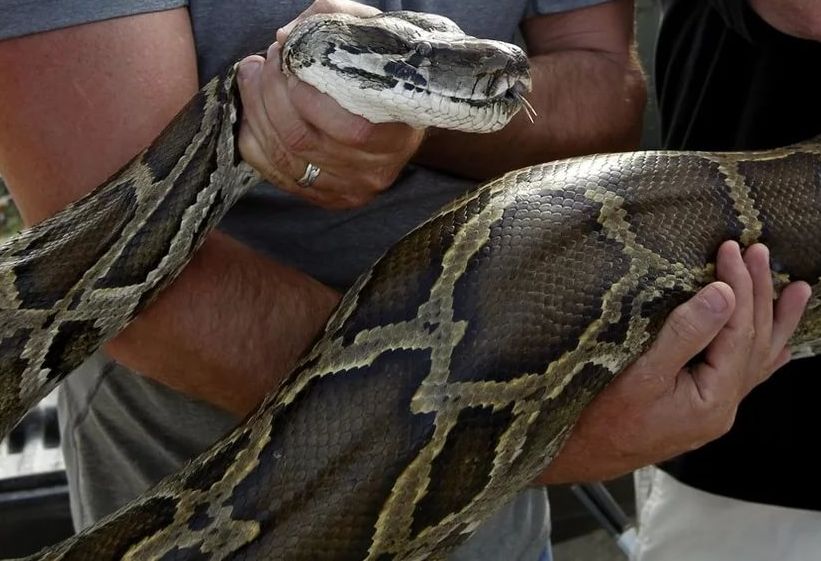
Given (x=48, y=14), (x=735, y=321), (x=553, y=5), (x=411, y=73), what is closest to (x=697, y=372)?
(x=735, y=321)

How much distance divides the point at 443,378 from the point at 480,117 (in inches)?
18.3

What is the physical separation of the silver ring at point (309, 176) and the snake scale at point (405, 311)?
0.15m

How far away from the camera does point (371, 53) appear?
5.67 ft

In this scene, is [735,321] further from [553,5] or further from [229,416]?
[229,416]

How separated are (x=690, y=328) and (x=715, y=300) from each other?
68 millimetres

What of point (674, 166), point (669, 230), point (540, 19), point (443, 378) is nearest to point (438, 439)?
point (443, 378)

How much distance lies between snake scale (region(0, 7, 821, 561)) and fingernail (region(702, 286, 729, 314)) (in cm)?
6

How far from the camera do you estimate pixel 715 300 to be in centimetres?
175

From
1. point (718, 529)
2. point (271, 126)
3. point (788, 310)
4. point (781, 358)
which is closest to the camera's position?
point (271, 126)

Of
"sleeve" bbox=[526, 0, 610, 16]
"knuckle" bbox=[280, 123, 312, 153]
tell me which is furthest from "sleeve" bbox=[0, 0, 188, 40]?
"sleeve" bbox=[526, 0, 610, 16]

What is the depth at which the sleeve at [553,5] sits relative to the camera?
2.21m

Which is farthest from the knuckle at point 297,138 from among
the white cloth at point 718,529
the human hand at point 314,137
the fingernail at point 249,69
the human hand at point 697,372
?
the white cloth at point 718,529

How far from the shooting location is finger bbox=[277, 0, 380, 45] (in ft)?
5.65

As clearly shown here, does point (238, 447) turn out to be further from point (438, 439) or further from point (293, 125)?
point (293, 125)
